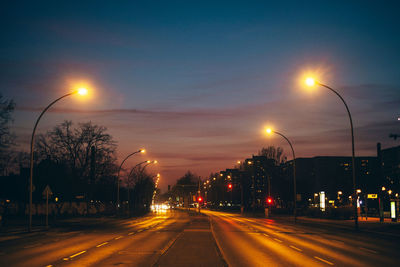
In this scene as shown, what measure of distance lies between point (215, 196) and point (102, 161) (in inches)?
3518

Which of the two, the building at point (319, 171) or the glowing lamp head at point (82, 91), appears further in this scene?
the building at point (319, 171)

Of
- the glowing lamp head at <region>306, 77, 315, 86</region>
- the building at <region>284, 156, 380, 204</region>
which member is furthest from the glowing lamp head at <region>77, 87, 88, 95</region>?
the building at <region>284, 156, 380, 204</region>

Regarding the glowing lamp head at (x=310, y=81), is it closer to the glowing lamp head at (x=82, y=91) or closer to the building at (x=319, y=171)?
the glowing lamp head at (x=82, y=91)

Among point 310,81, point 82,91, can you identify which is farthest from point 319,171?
point 82,91

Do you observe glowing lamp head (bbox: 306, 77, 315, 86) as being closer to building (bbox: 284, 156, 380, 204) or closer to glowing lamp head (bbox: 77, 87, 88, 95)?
glowing lamp head (bbox: 77, 87, 88, 95)

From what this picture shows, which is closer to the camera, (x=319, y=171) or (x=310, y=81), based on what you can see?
(x=310, y=81)

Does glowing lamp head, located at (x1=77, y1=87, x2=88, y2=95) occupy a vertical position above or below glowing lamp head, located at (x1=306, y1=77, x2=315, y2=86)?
below

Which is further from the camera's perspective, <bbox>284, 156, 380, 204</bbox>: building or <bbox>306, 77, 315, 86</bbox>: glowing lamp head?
<bbox>284, 156, 380, 204</bbox>: building

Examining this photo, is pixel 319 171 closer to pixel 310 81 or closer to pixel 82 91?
pixel 310 81

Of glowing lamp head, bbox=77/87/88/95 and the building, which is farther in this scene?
the building

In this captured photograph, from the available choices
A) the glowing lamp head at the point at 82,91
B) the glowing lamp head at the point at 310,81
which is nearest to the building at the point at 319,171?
the glowing lamp head at the point at 310,81

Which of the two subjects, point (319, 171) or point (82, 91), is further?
point (319, 171)

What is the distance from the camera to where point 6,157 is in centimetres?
4438

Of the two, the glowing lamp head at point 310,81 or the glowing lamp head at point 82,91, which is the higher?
the glowing lamp head at point 310,81
